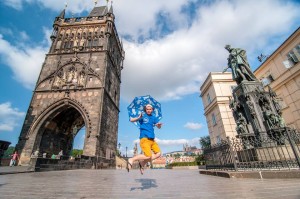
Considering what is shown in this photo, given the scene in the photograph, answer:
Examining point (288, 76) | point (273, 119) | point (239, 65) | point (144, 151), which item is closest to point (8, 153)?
point (144, 151)

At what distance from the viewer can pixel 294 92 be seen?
48.4 ft

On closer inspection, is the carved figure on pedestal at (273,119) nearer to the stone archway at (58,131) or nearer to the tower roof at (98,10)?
the stone archway at (58,131)

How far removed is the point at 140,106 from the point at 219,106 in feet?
56.1

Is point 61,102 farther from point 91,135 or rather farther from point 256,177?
point 256,177

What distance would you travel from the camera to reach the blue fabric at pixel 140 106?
3.78 m

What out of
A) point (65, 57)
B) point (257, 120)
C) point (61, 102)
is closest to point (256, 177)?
point (257, 120)

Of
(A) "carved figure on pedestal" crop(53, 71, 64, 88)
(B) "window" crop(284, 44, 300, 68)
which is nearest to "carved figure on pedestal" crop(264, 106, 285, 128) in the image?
(B) "window" crop(284, 44, 300, 68)

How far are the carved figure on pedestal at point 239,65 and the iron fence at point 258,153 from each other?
3065 mm

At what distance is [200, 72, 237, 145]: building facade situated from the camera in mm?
17922

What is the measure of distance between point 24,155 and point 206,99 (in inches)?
895

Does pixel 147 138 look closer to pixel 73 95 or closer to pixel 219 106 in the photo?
pixel 73 95

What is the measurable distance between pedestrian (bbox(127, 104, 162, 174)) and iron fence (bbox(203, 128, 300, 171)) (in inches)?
118

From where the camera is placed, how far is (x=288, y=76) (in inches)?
598

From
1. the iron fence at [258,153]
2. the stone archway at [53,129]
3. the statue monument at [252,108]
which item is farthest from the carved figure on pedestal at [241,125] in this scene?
the stone archway at [53,129]
